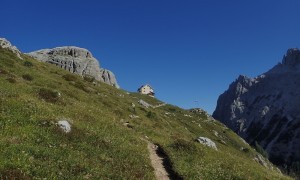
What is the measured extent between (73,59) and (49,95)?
118 m

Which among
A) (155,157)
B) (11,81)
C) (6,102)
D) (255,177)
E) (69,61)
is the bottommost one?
(255,177)

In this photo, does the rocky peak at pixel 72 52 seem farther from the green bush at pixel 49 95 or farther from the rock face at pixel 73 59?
the green bush at pixel 49 95

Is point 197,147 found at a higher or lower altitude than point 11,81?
lower

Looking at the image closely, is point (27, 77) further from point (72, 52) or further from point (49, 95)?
point (72, 52)

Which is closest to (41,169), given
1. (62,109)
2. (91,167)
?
(91,167)

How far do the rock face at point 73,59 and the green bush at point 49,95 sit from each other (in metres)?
106

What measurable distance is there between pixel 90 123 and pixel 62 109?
304 centimetres

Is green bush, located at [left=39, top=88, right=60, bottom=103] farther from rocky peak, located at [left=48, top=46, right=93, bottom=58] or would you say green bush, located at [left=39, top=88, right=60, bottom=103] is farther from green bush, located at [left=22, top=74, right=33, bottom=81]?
rocky peak, located at [left=48, top=46, right=93, bottom=58]

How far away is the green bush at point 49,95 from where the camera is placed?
36.8 meters

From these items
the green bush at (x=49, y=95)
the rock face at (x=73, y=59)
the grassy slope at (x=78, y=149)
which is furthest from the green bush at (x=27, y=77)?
the rock face at (x=73, y=59)

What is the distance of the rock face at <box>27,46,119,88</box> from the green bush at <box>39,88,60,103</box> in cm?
10641

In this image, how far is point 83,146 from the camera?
25.9m

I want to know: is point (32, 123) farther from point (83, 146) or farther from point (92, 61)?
point (92, 61)

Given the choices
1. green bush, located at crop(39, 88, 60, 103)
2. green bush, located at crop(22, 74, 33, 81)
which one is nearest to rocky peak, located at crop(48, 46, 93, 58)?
green bush, located at crop(22, 74, 33, 81)
